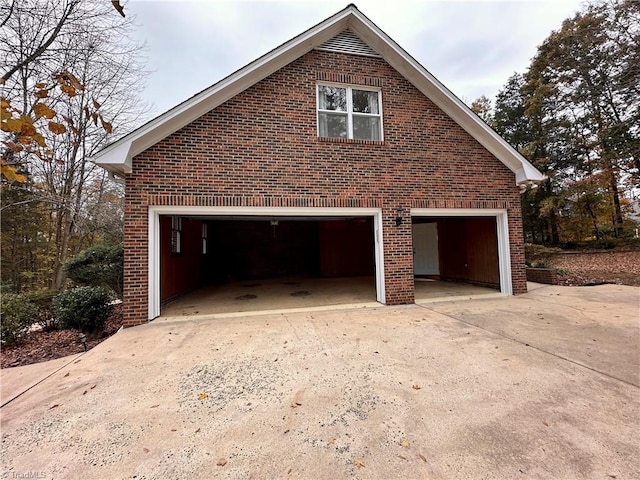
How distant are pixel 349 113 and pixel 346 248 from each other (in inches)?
295

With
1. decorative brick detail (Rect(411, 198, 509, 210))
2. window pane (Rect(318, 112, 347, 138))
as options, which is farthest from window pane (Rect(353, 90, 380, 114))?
decorative brick detail (Rect(411, 198, 509, 210))

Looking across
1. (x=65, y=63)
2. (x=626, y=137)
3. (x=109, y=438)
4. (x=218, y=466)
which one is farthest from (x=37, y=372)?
(x=626, y=137)

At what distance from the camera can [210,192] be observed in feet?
21.1

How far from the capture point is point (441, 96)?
777 cm

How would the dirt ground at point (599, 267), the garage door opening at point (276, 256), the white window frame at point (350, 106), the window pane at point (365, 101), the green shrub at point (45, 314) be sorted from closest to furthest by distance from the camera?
the green shrub at point (45, 314), the white window frame at point (350, 106), the window pane at point (365, 101), the dirt ground at point (599, 267), the garage door opening at point (276, 256)

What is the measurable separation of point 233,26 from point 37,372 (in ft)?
28.6

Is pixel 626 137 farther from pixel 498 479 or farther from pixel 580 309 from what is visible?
pixel 498 479

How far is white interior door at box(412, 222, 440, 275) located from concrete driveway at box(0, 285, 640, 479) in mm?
6550

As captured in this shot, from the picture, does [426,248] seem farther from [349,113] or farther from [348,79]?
[348,79]

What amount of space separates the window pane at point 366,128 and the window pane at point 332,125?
293mm

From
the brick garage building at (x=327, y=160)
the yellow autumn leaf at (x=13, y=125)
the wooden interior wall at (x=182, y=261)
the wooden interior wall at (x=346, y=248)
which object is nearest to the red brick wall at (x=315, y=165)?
the brick garage building at (x=327, y=160)

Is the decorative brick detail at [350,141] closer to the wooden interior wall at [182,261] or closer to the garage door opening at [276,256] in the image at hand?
the garage door opening at [276,256]

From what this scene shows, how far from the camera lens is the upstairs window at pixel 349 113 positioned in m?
7.38

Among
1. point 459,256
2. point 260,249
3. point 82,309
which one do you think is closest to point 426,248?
point 459,256
